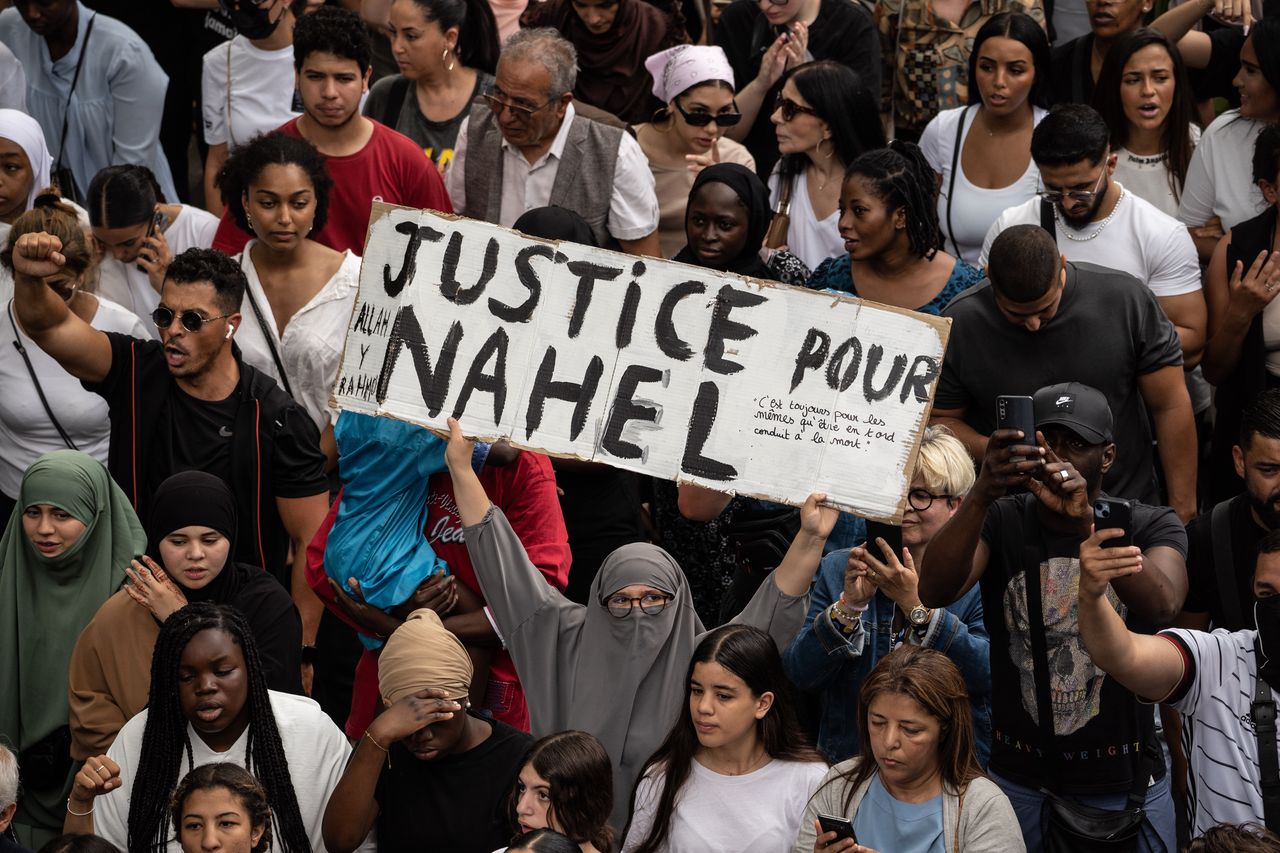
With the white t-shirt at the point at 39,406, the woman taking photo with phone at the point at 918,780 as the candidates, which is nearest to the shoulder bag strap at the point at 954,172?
the woman taking photo with phone at the point at 918,780

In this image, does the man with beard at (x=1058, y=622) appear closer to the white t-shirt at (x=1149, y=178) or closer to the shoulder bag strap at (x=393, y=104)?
the white t-shirt at (x=1149, y=178)

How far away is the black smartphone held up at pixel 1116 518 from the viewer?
4.74m

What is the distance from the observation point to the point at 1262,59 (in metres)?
7.55

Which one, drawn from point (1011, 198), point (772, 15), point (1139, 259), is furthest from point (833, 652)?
point (772, 15)

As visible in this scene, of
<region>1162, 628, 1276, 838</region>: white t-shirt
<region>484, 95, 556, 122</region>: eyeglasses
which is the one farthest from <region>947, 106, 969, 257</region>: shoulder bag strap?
<region>1162, 628, 1276, 838</region>: white t-shirt

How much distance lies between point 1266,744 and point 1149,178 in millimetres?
3480

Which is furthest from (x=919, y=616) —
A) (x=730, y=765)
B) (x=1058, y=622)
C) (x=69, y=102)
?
(x=69, y=102)

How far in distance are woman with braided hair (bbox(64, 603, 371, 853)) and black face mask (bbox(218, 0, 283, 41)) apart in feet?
13.3

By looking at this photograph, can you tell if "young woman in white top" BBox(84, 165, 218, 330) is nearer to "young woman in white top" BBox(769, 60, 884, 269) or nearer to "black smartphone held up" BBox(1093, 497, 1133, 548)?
"young woman in white top" BBox(769, 60, 884, 269)

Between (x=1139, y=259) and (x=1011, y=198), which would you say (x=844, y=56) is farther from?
(x=1139, y=259)

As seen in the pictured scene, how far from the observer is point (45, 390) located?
7.29 metres

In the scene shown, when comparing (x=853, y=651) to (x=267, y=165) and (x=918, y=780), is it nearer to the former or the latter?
(x=918, y=780)

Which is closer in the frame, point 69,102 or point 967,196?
point 967,196

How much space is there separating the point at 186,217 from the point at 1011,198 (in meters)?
3.62
